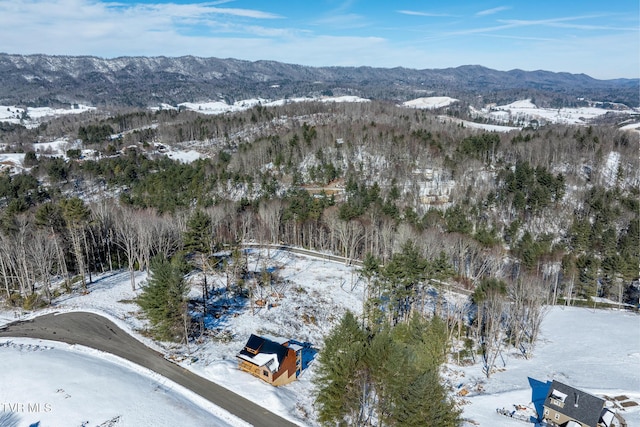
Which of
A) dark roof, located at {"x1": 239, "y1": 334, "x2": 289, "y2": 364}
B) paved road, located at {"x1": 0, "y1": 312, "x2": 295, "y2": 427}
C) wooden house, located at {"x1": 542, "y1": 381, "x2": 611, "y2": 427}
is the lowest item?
wooden house, located at {"x1": 542, "y1": 381, "x2": 611, "y2": 427}

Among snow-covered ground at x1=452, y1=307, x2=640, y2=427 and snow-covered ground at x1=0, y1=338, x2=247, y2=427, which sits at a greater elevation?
snow-covered ground at x1=0, y1=338, x2=247, y2=427

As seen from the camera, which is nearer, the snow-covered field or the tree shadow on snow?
the snow-covered field

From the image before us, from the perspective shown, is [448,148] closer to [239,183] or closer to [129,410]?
[239,183]

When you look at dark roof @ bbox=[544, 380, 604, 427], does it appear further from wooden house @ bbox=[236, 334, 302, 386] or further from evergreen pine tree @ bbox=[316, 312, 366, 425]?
wooden house @ bbox=[236, 334, 302, 386]

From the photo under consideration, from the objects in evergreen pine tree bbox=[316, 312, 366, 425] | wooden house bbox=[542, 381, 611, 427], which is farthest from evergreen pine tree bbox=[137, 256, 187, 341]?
wooden house bbox=[542, 381, 611, 427]

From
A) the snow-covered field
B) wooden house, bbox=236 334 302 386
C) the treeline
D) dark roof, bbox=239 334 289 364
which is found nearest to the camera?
the snow-covered field

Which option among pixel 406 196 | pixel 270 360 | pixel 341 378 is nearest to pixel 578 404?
pixel 341 378
